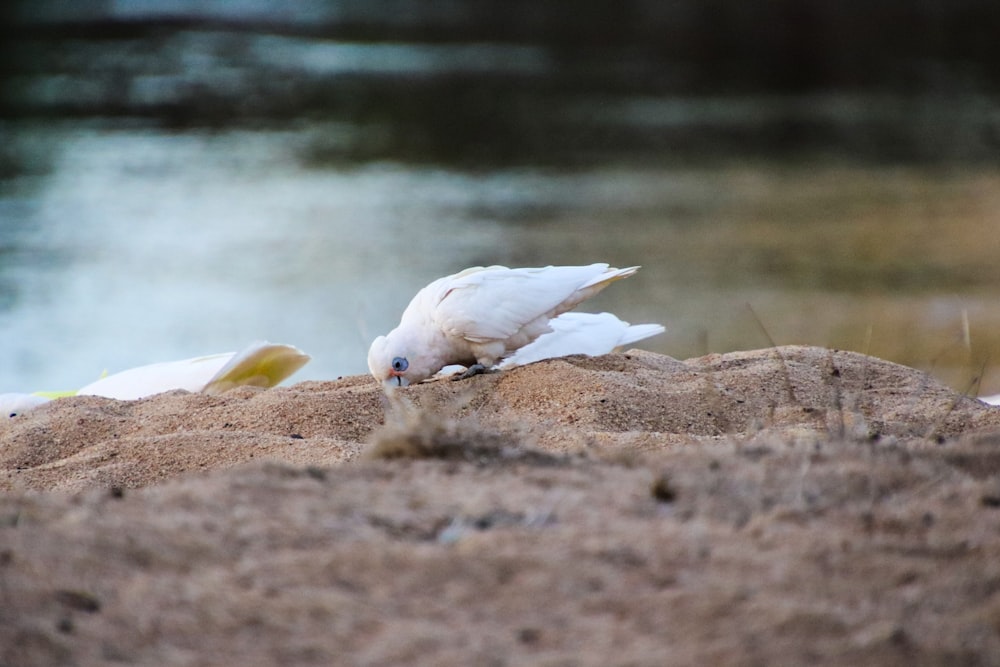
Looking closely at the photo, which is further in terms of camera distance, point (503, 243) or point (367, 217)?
point (367, 217)

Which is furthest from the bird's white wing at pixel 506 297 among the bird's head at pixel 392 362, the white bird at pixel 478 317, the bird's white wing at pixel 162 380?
the bird's white wing at pixel 162 380

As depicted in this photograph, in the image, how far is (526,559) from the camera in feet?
5.79

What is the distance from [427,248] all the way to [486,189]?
2.65 meters

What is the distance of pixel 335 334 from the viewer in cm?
789

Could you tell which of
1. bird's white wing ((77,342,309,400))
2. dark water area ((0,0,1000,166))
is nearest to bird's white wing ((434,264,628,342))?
bird's white wing ((77,342,309,400))

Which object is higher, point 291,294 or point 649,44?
point 649,44

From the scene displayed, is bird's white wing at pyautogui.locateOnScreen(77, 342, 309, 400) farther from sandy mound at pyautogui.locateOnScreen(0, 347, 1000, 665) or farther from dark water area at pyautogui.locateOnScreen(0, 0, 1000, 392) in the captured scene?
sandy mound at pyautogui.locateOnScreen(0, 347, 1000, 665)

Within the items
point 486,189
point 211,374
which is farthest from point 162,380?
point 486,189

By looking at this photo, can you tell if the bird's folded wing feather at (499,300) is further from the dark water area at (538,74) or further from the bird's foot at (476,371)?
the dark water area at (538,74)

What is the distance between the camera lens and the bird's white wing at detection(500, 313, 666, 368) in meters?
4.25

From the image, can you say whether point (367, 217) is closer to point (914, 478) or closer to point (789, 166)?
point (789, 166)

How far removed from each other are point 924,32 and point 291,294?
1885 centimetres

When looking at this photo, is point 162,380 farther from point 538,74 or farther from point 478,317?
point 538,74

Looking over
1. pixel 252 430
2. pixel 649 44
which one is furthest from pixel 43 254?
pixel 649 44
